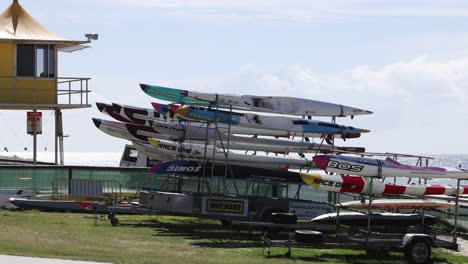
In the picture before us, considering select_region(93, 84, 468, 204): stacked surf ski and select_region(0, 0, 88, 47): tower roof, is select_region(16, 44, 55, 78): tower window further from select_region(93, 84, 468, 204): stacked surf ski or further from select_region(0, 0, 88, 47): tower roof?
select_region(93, 84, 468, 204): stacked surf ski

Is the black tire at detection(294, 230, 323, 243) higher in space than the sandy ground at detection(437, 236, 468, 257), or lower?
higher

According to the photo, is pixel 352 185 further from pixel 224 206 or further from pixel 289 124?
pixel 289 124

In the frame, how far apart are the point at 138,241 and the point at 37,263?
18.9ft

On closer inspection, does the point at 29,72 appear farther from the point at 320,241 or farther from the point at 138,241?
the point at 320,241

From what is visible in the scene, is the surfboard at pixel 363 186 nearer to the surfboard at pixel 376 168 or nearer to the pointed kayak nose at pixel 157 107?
the surfboard at pixel 376 168

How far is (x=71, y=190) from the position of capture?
106 feet

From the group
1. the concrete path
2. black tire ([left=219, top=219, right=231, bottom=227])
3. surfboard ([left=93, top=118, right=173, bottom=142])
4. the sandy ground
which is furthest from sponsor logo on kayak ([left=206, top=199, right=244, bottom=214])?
surfboard ([left=93, top=118, right=173, bottom=142])

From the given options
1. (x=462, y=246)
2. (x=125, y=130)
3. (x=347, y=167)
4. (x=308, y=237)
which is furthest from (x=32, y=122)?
(x=308, y=237)

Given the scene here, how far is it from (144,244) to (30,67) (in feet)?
59.7

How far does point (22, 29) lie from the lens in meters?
39.9

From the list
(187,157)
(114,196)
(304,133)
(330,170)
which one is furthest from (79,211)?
(330,170)

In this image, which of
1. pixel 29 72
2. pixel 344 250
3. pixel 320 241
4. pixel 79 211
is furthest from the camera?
pixel 29 72

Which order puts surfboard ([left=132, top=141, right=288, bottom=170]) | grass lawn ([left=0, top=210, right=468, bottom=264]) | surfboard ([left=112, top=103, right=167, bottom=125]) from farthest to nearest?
surfboard ([left=112, top=103, right=167, bottom=125])
surfboard ([left=132, top=141, right=288, bottom=170])
grass lawn ([left=0, top=210, right=468, bottom=264])

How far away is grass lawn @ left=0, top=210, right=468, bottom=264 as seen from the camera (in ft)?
66.5
